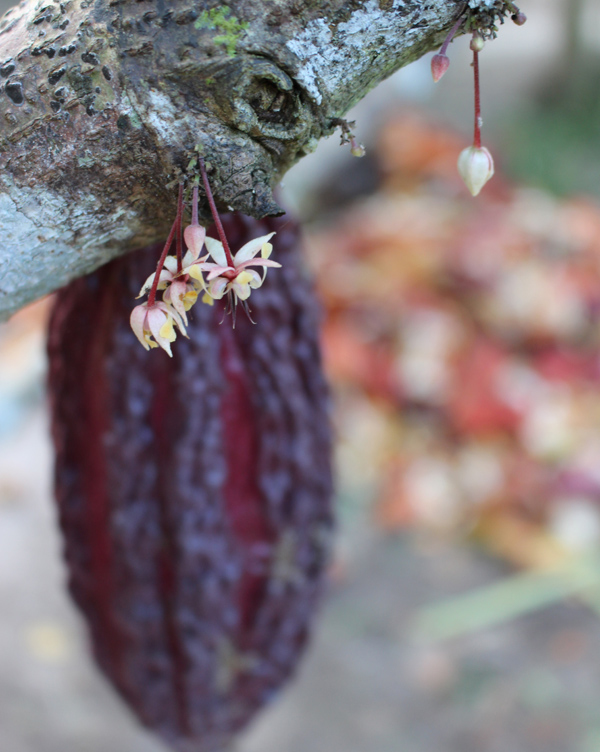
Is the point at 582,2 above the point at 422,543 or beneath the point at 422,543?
above

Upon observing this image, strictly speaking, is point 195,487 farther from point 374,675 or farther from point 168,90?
point 374,675

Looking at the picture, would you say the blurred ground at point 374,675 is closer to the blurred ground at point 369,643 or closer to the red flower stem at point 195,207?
the blurred ground at point 369,643

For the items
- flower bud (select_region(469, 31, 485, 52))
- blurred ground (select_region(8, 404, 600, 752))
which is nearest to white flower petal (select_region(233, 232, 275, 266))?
flower bud (select_region(469, 31, 485, 52))

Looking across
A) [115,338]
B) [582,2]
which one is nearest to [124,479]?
[115,338]

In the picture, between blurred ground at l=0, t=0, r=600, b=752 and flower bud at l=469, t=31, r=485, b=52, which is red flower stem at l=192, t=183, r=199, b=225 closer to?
flower bud at l=469, t=31, r=485, b=52

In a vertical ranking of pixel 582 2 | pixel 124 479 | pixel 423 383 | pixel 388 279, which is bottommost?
pixel 124 479

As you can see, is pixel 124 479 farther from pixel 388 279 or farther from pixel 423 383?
pixel 388 279
